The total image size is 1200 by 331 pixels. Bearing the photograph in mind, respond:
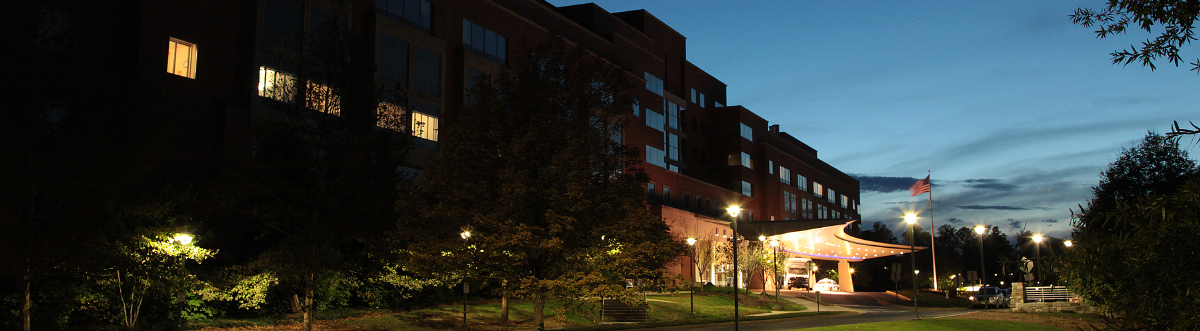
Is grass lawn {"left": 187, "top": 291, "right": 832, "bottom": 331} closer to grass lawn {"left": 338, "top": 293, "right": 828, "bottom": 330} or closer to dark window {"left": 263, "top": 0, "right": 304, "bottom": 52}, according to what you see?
grass lawn {"left": 338, "top": 293, "right": 828, "bottom": 330}

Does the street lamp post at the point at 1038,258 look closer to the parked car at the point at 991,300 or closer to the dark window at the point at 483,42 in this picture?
the parked car at the point at 991,300

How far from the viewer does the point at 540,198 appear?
24.9 metres

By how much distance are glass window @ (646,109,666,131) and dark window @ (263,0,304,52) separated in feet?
116

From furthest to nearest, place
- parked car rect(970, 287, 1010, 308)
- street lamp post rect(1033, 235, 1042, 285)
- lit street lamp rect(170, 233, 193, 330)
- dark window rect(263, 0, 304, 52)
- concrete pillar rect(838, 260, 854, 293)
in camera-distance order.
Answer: concrete pillar rect(838, 260, 854, 293)
parked car rect(970, 287, 1010, 308)
dark window rect(263, 0, 304, 52)
lit street lamp rect(170, 233, 193, 330)
street lamp post rect(1033, 235, 1042, 285)

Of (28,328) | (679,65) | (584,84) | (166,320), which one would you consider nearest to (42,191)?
(28,328)

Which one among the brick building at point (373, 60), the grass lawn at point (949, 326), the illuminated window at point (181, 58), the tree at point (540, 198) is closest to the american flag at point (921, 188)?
the brick building at point (373, 60)

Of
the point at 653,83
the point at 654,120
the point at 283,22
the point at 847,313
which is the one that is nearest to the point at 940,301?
the point at 847,313

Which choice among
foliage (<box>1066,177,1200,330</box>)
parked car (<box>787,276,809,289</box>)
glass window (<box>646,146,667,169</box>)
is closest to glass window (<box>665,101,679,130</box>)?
glass window (<box>646,146,667,169</box>)

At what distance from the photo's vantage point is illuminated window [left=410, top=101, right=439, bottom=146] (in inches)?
1668

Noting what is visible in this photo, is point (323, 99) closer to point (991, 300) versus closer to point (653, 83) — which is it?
point (991, 300)

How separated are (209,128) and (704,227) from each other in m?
43.9

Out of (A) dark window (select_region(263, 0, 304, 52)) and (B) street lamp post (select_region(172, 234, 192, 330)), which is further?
(A) dark window (select_region(263, 0, 304, 52))

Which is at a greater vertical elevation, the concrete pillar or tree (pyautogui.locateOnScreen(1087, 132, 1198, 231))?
tree (pyautogui.locateOnScreen(1087, 132, 1198, 231))

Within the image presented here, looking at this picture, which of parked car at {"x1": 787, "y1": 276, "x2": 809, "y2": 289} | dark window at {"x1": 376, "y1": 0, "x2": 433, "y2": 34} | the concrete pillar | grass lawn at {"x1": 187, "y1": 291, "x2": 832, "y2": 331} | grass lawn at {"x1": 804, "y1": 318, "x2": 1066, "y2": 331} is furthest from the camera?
parked car at {"x1": 787, "y1": 276, "x2": 809, "y2": 289}
